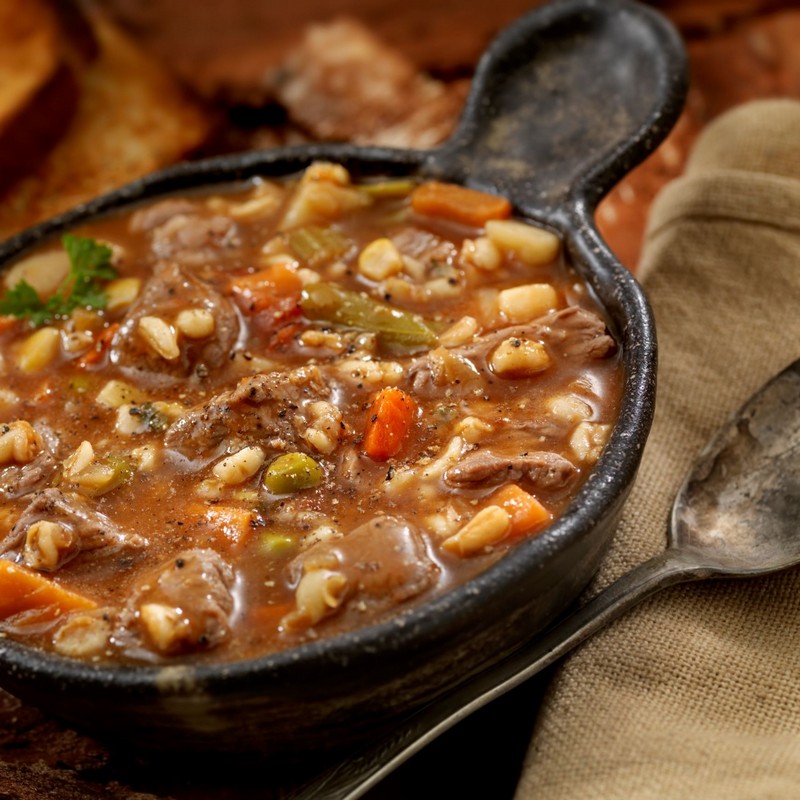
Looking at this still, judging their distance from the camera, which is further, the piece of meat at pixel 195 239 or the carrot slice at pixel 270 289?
the piece of meat at pixel 195 239

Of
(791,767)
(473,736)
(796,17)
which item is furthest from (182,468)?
(796,17)

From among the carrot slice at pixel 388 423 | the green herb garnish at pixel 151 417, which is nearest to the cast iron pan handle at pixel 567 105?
the carrot slice at pixel 388 423

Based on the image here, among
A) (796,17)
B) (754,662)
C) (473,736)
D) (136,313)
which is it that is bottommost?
(473,736)

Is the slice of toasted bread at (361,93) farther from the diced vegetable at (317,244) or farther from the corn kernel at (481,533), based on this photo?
the corn kernel at (481,533)

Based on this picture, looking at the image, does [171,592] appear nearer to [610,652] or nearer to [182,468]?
[182,468]

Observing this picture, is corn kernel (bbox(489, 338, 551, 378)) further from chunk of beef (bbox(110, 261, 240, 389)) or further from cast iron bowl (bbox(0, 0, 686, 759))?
chunk of beef (bbox(110, 261, 240, 389))

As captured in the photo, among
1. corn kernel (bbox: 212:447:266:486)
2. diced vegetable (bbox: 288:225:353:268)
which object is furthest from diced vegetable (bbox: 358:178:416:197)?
corn kernel (bbox: 212:447:266:486)

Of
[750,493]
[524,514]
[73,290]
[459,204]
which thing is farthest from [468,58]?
[524,514]
